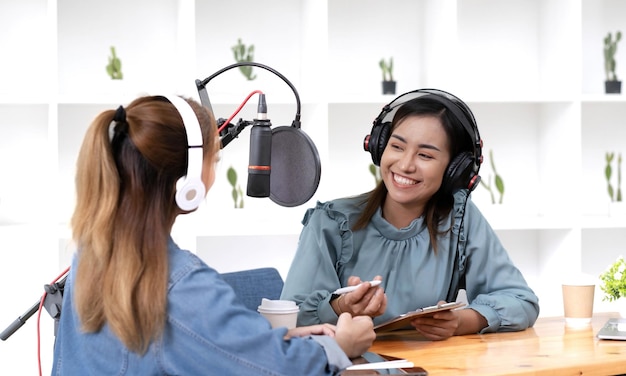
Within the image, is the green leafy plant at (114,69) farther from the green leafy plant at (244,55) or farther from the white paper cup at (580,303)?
the white paper cup at (580,303)

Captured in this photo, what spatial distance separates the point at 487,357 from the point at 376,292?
0.89 ft

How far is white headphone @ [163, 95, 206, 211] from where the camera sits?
4.77 ft

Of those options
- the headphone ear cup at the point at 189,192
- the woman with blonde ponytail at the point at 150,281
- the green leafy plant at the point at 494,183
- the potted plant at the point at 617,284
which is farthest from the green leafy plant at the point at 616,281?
the green leafy plant at the point at 494,183

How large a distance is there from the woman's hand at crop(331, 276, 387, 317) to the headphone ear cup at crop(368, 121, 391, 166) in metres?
0.50

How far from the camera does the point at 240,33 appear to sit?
143 inches

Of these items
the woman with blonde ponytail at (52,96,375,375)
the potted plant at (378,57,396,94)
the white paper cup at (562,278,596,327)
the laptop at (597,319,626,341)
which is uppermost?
the potted plant at (378,57,396,94)

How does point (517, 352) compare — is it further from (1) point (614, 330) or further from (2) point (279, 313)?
(2) point (279, 313)

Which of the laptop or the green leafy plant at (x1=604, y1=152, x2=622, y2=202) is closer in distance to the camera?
the laptop

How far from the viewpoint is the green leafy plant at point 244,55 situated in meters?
3.55

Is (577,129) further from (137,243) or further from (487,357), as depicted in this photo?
(137,243)

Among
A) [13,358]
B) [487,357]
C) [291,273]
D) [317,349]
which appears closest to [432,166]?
[291,273]

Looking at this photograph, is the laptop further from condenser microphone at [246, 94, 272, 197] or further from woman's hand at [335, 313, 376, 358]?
condenser microphone at [246, 94, 272, 197]

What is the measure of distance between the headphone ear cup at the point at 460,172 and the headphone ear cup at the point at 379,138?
0.59ft

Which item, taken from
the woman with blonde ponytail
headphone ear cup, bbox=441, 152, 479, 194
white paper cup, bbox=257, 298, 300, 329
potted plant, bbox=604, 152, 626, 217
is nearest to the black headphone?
headphone ear cup, bbox=441, 152, 479, 194
